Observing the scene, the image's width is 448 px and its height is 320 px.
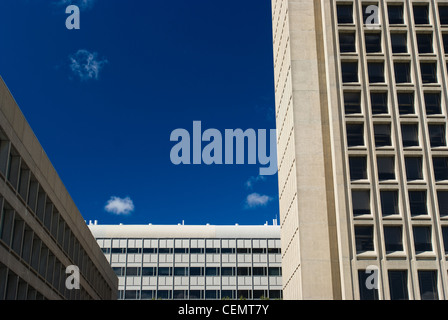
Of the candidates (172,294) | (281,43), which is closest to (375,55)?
(281,43)

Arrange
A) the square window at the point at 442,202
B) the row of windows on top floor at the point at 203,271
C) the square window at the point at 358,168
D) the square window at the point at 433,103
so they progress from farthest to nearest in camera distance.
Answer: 1. the row of windows on top floor at the point at 203,271
2. the square window at the point at 433,103
3. the square window at the point at 358,168
4. the square window at the point at 442,202

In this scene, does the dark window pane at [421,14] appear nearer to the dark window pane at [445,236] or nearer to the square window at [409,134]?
the square window at [409,134]

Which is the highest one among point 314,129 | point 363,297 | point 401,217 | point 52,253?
point 314,129

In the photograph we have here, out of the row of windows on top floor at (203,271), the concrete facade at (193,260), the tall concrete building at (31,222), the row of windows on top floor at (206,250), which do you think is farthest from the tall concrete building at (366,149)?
the row of windows on top floor at (206,250)

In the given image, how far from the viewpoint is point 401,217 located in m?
45.1

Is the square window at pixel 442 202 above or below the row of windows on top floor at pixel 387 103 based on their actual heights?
below

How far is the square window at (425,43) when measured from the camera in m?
49.9

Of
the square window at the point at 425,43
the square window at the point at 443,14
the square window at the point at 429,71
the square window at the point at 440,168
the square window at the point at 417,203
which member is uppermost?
the square window at the point at 443,14

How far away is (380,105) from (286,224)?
14290 millimetres

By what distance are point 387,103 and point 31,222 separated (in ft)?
97.6

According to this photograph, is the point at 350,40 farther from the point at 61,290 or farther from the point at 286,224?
the point at 61,290

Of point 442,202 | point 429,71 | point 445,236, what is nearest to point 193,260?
point 442,202

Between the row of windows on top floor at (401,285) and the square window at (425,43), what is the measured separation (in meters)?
18.8

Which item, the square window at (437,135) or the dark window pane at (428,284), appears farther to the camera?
the square window at (437,135)
